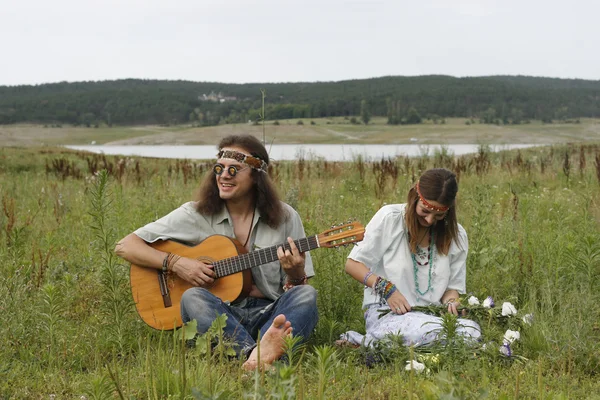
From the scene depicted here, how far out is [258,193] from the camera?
4566 mm

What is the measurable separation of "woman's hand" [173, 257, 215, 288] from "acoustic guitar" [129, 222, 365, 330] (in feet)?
0.20

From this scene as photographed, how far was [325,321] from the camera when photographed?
4879 millimetres

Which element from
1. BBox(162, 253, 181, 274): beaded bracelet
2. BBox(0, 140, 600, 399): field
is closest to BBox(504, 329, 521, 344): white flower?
BBox(0, 140, 600, 399): field

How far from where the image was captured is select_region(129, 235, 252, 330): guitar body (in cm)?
436

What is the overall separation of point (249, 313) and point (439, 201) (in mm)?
1509

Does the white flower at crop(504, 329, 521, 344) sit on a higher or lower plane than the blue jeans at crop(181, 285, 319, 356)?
lower

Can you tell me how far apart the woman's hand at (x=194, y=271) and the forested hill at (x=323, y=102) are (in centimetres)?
8002

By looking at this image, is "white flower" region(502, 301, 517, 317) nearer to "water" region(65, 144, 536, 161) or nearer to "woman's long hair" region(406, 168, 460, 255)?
"woman's long hair" region(406, 168, 460, 255)

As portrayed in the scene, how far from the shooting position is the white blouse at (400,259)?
4516 mm

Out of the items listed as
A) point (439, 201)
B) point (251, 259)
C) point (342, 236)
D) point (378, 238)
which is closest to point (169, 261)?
point (251, 259)

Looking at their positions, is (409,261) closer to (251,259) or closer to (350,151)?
(251,259)

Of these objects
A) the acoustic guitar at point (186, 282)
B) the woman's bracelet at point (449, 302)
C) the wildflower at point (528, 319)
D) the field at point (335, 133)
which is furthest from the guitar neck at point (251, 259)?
the field at point (335, 133)

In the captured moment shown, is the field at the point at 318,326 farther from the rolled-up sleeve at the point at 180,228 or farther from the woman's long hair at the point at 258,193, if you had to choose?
the woman's long hair at the point at 258,193

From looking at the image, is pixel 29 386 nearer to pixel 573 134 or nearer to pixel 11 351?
pixel 11 351
